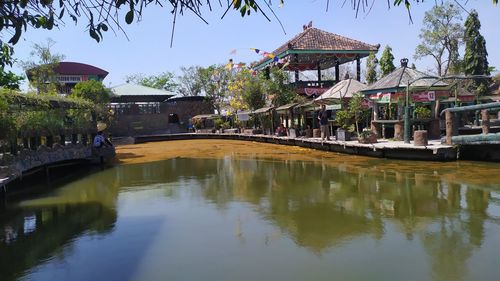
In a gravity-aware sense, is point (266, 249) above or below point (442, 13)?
below

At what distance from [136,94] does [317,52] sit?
18.5 m

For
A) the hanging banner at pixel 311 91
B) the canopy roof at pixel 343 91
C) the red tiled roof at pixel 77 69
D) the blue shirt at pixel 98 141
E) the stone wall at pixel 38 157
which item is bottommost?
the stone wall at pixel 38 157

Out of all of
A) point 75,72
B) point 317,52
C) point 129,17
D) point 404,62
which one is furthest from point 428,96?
point 75,72

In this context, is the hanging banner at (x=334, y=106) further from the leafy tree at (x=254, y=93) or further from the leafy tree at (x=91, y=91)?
the leafy tree at (x=91, y=91)

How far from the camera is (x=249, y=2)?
2775 mm

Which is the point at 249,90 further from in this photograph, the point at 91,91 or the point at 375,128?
the point at 375,128

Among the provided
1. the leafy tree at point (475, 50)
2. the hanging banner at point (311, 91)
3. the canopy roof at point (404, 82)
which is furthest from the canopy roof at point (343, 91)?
the leafy tree at point (475, 50)

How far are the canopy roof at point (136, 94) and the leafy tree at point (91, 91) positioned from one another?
4.90 m

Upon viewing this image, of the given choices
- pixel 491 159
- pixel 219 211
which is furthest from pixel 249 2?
pixel 491 159

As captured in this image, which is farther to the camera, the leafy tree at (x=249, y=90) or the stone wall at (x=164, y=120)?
the stone wall at (x=164, y=120)

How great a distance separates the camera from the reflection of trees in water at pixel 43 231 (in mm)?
6219

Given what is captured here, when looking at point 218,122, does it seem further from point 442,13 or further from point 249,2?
point 249,2

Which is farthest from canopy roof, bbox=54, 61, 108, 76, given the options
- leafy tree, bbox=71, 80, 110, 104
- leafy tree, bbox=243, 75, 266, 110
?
leafy tree, bbox=243, 75, 266, 110

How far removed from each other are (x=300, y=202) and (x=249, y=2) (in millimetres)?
6905
